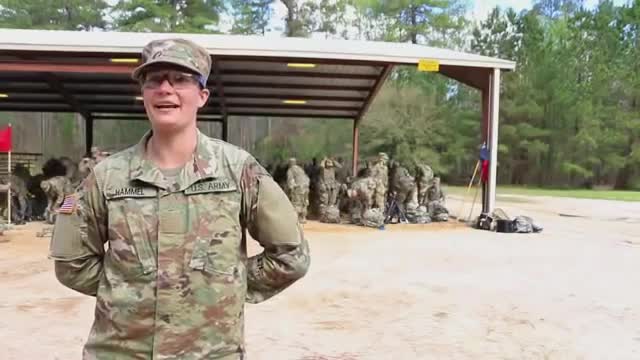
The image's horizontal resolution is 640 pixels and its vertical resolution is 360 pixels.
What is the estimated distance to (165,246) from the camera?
1.34 metres

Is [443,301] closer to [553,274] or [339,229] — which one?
[553,274]

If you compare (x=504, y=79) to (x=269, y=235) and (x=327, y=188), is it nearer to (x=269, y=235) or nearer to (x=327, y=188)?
(x=327, y=188)

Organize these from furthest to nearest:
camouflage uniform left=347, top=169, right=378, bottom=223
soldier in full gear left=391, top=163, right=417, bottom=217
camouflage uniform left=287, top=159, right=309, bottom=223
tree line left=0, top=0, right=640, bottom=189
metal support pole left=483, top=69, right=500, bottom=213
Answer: tree line left=0, top=0, right=640, bottom=189, soldier in full gear left=391, top=163, right=417, bottom=217, camouflage uniform left=287, top=159, right=309, bottom=223, camouflage uniform left=347, top=169, right=378, bottom=223, metal support pole left=483, top=69, right=500, bottom=213

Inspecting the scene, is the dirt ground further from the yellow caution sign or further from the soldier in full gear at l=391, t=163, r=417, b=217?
the soldier in full gear at l=391, t=163, r=417, b=217

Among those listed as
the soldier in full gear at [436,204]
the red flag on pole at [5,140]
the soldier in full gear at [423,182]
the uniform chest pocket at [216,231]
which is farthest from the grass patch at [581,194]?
the uniform chest pocket at [216,231]

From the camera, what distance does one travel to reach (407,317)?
15.3ft

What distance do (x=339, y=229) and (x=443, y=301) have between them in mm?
5847

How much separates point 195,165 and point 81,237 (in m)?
0.30

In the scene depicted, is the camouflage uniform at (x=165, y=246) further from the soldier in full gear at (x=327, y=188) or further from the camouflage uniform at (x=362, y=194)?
the soldier in full gear at (x=327, y=188)

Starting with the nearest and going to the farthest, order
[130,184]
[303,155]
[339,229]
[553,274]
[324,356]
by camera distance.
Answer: [130,184], [324,356], [553,274], [339,229], [303,155]

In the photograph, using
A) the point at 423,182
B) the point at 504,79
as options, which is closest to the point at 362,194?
the point at 423,182

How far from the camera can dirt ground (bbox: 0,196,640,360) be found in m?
3.87

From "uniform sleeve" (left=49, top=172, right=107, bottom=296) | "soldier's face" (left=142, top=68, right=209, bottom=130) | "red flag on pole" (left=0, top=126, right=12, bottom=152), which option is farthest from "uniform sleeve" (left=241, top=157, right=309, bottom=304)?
"red flag on pole" (left=0, top=126, right=12, bottom=152)

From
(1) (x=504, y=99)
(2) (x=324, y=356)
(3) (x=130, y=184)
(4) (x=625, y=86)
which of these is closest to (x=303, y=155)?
(1) (x=504, y=99)
